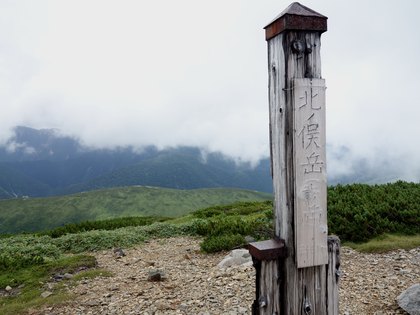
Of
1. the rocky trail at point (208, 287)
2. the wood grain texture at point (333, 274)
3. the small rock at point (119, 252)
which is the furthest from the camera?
the small rock at point (119, 252)

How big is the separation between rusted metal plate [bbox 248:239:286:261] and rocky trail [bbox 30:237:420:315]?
4.08 m

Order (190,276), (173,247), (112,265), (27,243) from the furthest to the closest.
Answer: (27,243) < (173,247) < (112,265) < (190,276)

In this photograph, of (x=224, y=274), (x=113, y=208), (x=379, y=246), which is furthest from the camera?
(x=113, y=208)

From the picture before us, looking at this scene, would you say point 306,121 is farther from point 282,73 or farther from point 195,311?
point 195,311

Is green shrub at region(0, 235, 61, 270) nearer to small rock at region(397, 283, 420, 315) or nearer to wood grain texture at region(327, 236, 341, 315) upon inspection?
small rock at region(397, 283, 420, 315)

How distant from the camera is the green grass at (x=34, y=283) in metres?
8.87

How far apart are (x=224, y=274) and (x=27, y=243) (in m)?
11.0

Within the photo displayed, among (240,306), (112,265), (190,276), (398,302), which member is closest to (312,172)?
(240,306)

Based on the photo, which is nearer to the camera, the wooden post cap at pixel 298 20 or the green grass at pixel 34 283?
the wooden post cap at pixel 298 20

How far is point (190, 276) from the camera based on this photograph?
1010 cm

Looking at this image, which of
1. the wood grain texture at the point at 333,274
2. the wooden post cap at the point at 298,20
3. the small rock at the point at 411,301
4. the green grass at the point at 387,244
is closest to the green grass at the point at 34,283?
the wood grain texture at the point at 333,274

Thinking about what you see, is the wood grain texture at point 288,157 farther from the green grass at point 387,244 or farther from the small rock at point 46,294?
the green grass at point 387,244

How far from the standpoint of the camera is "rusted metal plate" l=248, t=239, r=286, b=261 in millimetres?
3818

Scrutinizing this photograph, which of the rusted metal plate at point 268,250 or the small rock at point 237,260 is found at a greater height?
the rusted metal plate at point 268,250
